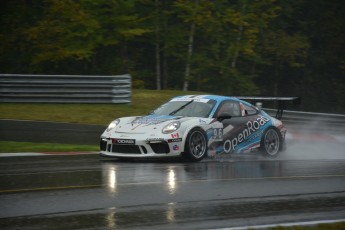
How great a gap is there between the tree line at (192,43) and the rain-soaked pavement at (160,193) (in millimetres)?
18554

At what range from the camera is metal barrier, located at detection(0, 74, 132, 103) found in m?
19.6

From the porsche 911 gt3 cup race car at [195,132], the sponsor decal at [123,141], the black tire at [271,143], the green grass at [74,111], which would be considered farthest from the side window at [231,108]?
the green grass at [74,111]

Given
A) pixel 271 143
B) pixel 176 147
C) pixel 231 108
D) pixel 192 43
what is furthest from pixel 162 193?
pixel 192 43

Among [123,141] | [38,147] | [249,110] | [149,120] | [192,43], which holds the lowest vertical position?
[38,147]

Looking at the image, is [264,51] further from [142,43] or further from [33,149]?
[33,149]

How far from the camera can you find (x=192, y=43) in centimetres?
3525

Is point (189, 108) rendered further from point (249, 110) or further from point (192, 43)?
point (192, 43)

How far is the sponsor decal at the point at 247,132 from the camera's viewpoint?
13414 mm

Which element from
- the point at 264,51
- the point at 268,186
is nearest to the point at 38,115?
the point at 268,186

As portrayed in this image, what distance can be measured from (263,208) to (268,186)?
1925 millimetres

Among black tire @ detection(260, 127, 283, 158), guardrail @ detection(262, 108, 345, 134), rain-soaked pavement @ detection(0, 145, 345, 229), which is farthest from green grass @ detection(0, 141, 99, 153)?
guardrail @ detection(262, 108, 345, 134)

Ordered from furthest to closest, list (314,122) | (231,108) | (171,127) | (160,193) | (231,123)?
(314,122) < (231,108) < (231,123) < (171,127) < (160,193)

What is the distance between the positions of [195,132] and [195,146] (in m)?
0.27

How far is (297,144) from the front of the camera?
58.8ft
